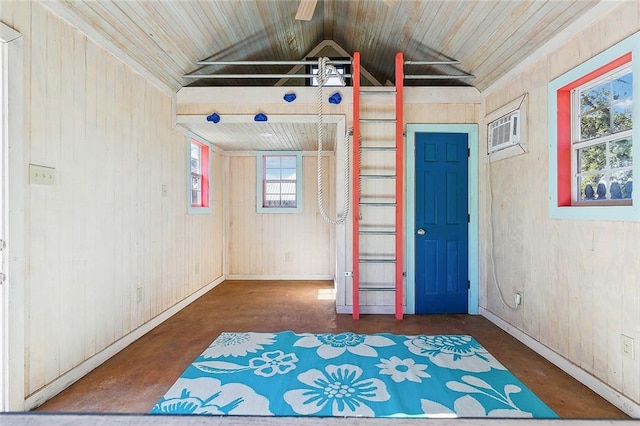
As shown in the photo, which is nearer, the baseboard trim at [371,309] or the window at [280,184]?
the baseboard trim at [371,309]

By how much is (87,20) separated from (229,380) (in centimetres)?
269

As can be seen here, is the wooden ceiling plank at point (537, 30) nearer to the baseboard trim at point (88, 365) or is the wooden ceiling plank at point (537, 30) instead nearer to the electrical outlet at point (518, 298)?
the electrical outlet at point (518, 298)

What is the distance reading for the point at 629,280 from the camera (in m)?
1.88

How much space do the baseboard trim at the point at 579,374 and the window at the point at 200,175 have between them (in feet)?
13.0

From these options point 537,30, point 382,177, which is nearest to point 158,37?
point 382,177

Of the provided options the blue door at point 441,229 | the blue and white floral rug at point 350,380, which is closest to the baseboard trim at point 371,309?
the blue door at point 441,229

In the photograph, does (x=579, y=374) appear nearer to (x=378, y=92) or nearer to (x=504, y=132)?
(x=504, y=132)

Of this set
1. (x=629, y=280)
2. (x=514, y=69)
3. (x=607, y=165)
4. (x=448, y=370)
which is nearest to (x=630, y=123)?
(x=607, y=165)

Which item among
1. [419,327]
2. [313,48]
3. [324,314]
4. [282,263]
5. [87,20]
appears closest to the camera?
[87,20]

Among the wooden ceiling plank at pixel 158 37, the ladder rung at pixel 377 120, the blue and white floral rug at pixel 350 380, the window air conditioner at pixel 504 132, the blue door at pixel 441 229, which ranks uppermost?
the wooden ceiling plank at pixel 158 37

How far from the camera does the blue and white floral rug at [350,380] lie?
186 cm

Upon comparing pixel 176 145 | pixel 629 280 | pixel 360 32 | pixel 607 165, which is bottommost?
pixel 629 280

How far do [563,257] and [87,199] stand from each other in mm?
3544

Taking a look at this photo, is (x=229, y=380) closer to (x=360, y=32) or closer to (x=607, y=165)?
(x=607, y=165)
